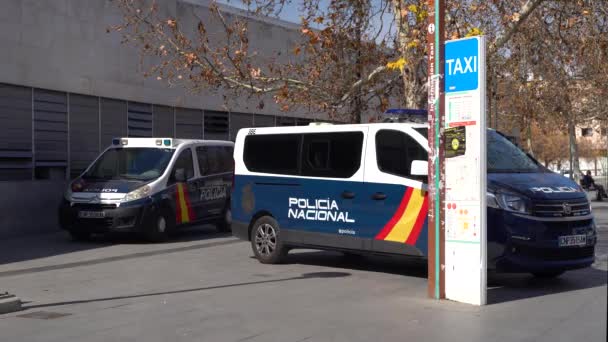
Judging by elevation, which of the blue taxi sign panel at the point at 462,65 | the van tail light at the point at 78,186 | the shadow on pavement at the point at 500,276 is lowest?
the shadow on pavement at the point at 500,276

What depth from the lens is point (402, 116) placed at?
1145cm

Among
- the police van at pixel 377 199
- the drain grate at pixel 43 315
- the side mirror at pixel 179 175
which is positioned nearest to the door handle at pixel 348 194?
the police van at pixel 377 199

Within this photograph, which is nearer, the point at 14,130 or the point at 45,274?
the point at 45,274

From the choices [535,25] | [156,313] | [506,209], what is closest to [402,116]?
[506,209]

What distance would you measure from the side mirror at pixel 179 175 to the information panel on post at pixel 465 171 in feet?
26.6

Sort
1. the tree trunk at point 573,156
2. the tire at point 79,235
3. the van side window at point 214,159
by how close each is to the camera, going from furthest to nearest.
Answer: the tree trunk at point 573,156 → the van side window at point 214,159 → the tire at point 79,235

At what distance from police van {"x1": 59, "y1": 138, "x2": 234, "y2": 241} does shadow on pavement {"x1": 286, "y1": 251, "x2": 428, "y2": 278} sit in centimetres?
316

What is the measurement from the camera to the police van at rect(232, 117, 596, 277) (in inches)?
379

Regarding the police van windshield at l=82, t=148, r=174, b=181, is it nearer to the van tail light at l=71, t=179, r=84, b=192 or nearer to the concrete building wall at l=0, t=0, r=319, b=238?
the van tail light at l=71, t=179, r=84, b=192

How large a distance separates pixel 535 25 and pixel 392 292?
9.43 m

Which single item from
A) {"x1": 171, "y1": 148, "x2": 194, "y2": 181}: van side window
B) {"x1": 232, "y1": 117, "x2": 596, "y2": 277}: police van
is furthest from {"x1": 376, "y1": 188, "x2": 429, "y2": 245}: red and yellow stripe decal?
{"x1": 171, "y1": 148, "x2": 194, "y2": 181}: van side window

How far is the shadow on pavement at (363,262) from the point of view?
1194 cm

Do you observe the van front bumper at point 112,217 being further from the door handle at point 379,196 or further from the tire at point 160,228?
the door handle at point 379,196

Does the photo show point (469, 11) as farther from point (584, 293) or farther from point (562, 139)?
point (562, 139)
